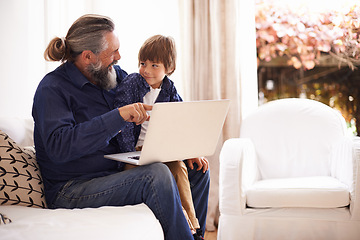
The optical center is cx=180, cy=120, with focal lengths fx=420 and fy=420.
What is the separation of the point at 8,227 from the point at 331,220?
163 cm

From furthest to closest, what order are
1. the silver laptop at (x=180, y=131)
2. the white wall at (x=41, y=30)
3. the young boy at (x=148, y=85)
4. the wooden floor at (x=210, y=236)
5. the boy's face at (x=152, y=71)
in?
the wooden floor at (x=210, y=236)
the white wall at (x=41, y=30)
the boy's face at (x=152, y=71)
the young boy at (x=148, y=85)
the silver laptop at (x=180, y=131)

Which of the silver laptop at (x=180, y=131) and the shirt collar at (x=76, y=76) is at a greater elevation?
the shirt collar at (x=76, y=76)

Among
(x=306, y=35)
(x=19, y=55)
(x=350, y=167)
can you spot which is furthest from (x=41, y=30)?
(x=306, y=35)

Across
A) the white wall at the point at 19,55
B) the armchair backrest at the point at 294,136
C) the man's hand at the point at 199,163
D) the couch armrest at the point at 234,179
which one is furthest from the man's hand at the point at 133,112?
the armchair backrest at the point at 294,136

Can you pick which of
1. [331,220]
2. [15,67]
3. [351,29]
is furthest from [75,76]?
[351,29]

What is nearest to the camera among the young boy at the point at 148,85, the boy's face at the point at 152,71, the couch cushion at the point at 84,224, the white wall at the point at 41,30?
the couch cushion at the point at 84,224

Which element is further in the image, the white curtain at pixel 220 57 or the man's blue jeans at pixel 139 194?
the white curtain at pixel 220 57

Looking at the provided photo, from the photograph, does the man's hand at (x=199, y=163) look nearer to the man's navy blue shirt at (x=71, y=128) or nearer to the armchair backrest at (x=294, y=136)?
the man's navy blue shirt at (x=71, y=128)

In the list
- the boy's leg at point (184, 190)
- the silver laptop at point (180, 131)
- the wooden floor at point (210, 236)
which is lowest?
the wooden floor at point (210, 236)

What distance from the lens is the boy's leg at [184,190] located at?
165 cm

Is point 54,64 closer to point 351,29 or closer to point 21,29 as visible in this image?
point 21,29

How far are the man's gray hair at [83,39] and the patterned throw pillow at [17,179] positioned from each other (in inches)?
15.8

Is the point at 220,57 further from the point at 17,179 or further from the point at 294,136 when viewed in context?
Result: the point at 17,179

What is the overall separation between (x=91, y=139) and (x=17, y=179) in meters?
0.35
